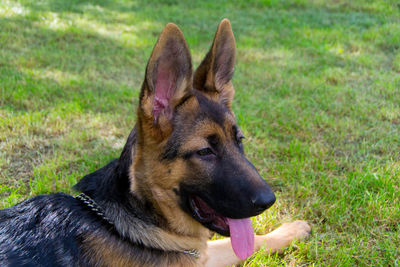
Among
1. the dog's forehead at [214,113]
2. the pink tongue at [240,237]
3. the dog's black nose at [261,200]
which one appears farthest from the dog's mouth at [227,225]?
the dog's forehead at [214,113]

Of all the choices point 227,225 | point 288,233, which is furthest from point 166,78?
point 288,233

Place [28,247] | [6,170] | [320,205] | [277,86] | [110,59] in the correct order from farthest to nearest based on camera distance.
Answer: [110,59], [277,86], [6,170], [320,205], [28,247]

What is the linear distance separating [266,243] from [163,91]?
172 centimetres

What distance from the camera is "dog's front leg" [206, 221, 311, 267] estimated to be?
326 centimetres

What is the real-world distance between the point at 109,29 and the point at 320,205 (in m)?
7.11

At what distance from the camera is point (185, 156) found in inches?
107

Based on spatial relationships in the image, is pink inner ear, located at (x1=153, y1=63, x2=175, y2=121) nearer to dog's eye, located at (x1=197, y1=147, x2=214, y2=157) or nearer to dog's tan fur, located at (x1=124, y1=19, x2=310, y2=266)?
dog's tan fur, located at (x1=124, y1=19, x2=310, y2=266)

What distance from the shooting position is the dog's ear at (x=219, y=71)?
3.05 meters

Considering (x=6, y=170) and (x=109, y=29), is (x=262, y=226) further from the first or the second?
(x=109, y=29)

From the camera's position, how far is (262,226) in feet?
12.3

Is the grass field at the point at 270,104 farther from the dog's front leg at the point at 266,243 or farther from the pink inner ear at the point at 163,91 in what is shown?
the pink inner ear at the point at 163,91

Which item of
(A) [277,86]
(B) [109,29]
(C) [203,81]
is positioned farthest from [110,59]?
(C) [203,81]

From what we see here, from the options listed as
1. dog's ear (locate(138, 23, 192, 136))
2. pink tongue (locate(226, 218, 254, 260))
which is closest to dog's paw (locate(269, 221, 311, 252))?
pink tongue (locate(226, 218, 254, 260))

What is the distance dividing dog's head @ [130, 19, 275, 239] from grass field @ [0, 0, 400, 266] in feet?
2.95
